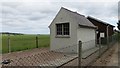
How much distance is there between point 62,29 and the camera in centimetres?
1447

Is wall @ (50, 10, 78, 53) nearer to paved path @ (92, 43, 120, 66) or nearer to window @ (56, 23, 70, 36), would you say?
window @ (56, 23, 70, 36)

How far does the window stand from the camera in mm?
14344

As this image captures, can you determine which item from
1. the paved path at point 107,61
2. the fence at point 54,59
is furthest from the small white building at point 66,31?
the paved path at point 107,61

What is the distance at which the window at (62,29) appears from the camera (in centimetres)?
1434

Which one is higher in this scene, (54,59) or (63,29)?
(63,29)

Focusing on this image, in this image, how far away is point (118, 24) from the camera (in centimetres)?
4922

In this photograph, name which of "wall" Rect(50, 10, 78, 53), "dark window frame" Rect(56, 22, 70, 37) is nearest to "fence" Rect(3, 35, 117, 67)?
"wall" Rect(50, 10, 78, 53)

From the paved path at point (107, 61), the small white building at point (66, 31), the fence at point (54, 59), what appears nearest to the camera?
the fence at point (54, 59)

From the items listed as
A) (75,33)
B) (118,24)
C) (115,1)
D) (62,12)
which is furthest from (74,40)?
(118,24)

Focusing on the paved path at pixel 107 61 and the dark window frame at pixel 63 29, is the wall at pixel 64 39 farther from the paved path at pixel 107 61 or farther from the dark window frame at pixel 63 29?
the paved path at pixel 107 61

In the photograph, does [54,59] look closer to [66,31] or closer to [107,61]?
[107,61]

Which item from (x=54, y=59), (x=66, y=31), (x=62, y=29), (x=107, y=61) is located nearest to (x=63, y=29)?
(x=62, y=29)

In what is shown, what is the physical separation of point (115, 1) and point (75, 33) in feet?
26.6

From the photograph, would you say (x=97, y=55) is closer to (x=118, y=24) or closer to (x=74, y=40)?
(x=74, y=40)
